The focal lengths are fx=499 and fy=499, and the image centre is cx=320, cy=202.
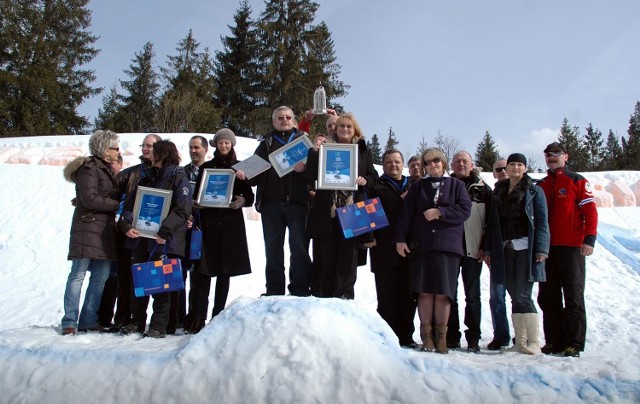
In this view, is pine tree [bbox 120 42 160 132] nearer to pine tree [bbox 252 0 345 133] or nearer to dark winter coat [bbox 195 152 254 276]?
pine tree [bbox 252 0 345 133]

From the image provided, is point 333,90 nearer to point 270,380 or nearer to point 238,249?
point 238,249

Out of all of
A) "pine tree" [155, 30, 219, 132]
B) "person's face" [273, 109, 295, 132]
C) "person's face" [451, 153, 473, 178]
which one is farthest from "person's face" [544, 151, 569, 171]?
"pine tree" [155, 30, 219, 132]

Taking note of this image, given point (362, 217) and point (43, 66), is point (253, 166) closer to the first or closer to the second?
point (362, 217)

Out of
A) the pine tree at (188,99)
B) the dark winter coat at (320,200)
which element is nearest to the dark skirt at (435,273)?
the dark winter coat at (320,200)

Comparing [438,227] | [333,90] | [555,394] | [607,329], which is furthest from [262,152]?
[333,90]

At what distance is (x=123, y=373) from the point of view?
3.15 metres

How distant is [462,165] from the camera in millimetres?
5508

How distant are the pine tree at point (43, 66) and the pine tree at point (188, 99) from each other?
6.17m

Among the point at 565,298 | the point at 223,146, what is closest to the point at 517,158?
the point at 565,298

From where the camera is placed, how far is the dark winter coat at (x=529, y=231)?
475 cm

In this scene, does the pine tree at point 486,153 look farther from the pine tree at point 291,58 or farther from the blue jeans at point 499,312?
the blue jeans at point 499,312

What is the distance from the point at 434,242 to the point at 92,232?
323 centimetres

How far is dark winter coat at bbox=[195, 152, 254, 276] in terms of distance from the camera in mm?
5070

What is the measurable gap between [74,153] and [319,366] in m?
12.6
